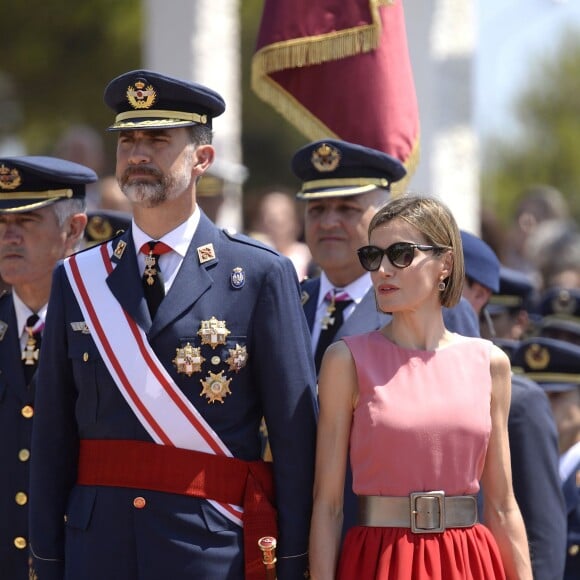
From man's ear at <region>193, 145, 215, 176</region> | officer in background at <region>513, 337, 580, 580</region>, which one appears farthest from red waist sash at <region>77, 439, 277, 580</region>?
officer in background at <region>513, 337, 580, 580</region>

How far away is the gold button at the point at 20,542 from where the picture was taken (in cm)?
537

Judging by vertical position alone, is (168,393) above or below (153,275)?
below

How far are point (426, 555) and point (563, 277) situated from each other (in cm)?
558

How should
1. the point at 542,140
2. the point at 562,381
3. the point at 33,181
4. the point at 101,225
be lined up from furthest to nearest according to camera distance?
the point at 542,140
the point at 101,225
the point at 562,381
the point at 33,181

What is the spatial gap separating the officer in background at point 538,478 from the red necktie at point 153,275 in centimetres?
157

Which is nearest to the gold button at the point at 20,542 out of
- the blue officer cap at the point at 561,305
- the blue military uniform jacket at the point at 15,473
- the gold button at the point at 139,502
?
the blue military uniform jacket at the point at 15,473

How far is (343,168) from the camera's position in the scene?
6.09m

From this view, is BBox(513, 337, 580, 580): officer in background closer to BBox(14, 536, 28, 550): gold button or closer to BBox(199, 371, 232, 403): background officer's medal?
BBox(199, 371, 232, 403): background officer's medal

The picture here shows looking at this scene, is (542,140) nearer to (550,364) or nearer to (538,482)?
(550,364)

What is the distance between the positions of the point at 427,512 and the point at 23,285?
6.63ft

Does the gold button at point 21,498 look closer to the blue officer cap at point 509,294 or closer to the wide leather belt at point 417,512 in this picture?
the wide leather belt at point 417,512

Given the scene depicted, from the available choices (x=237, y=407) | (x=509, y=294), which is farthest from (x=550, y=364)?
(x=237, y=407)

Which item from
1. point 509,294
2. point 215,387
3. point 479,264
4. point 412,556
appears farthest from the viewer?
point 509,294

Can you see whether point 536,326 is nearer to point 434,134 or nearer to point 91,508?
point 434,134
